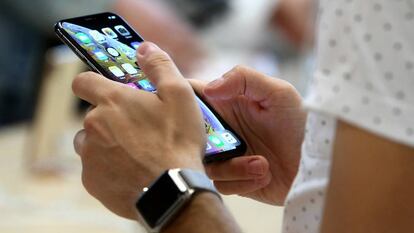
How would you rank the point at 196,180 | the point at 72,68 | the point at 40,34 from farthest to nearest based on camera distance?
the point at 40,34
the point at 72,68
the point at 196,180

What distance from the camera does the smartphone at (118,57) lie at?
0.71m

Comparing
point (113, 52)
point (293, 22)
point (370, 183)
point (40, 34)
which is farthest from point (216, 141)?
point (293, 22)

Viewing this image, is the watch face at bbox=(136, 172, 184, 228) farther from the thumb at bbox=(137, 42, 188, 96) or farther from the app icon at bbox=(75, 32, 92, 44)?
the app icon at bbox=(75, 32, 92, 44)

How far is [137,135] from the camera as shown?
63 centimetres

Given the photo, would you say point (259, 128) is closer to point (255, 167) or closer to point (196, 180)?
point (255, 167)

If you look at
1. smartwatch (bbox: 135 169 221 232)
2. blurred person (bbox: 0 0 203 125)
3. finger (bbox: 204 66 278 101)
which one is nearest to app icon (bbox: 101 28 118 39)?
finger (bbox: 204 66 278 101)

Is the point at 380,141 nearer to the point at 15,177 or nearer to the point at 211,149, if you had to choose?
the point at 211,149

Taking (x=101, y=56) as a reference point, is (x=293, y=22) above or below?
below

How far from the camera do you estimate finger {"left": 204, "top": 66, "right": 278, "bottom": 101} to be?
2.54 ft

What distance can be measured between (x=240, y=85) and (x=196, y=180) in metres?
0.20

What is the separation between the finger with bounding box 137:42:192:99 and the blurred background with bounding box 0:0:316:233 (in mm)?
749

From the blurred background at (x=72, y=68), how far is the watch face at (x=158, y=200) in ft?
2.55

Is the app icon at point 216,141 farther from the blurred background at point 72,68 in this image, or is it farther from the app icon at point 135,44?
the blurred background at point 72,68

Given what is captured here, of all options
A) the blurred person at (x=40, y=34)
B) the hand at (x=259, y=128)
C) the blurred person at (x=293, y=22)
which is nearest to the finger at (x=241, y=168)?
the hand at (x=259, y=128)
